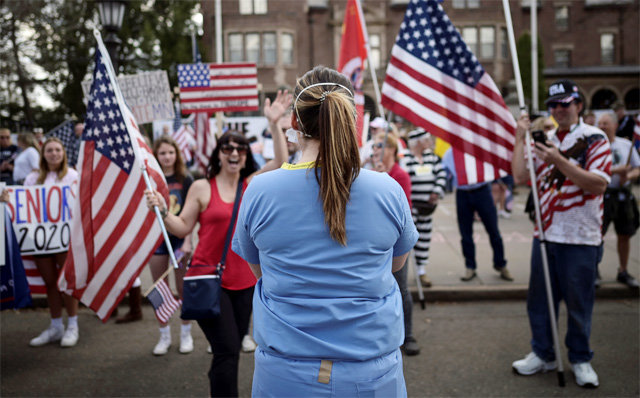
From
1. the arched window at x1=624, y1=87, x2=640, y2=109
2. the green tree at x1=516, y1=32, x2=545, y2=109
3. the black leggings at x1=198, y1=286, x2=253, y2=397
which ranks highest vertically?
the green tree at x1=516, y1=32, x2=545, y2=109

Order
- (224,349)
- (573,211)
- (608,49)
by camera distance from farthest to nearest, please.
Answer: (608,49)
(573,211)
(224,349)

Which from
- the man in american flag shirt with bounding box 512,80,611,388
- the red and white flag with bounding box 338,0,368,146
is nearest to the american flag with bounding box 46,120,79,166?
the red and white flag with bounding box 338,0,368,146

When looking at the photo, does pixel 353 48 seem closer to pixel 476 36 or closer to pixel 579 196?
pixel 579 196

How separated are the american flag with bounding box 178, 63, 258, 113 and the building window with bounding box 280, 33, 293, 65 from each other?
25498mm

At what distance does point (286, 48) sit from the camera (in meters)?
33.2

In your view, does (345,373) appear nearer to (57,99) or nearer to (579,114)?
(579,114)

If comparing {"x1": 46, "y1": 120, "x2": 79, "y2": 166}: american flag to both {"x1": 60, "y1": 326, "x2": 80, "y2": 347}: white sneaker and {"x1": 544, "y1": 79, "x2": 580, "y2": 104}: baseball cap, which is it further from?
{"x1": 544, "y1": 79, "x2": 580, "y2": 104}: baseball cap

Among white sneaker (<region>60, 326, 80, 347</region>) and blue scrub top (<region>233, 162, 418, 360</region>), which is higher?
blue scrub top (<region>233, 162, 418, 360</region>)

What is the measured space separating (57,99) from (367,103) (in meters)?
17.7

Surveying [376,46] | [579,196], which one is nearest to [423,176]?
[579,196]

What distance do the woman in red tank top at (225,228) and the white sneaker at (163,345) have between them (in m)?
1.67

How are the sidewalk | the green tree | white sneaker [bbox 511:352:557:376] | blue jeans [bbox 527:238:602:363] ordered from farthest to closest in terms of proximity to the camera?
the green tree, the sidewalk, white sneaker [bbox 511:352:557:376], blue jeans [bbox 527:238:602:363]

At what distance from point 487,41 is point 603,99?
26.0 feet

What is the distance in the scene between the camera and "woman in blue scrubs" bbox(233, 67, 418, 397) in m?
1.92
